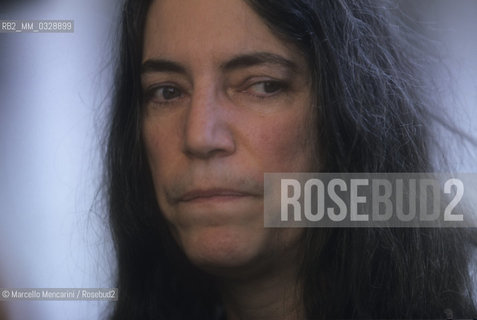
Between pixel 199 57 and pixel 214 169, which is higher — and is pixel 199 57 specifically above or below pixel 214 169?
above

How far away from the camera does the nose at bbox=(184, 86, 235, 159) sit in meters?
1.13

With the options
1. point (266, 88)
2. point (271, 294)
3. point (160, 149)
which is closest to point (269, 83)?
point (266, 88)

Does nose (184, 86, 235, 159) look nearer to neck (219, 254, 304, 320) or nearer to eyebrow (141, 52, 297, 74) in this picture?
eyebrow (141, 52, 297, 74)

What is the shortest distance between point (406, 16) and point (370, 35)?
7 cm

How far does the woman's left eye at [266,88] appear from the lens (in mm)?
1157

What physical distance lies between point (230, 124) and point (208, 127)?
4 centimetres

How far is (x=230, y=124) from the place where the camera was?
1.15 meters

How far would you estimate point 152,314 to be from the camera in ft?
4.30

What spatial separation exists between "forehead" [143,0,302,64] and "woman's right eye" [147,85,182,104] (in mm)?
55

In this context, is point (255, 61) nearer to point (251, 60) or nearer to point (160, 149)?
point (251, 60)

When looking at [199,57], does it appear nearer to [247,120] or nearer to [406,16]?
[247,120]

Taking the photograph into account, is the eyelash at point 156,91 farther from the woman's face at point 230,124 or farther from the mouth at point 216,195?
the mouth at point 216,195

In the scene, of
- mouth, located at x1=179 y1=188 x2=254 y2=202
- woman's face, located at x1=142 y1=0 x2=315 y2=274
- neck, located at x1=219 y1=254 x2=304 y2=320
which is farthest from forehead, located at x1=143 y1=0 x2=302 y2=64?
neck, located at x1=219 y1=254 x2=304 y2=320

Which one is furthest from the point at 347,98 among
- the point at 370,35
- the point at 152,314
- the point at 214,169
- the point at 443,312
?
the point at 152,314
